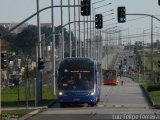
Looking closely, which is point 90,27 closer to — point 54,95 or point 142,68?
point 54,95

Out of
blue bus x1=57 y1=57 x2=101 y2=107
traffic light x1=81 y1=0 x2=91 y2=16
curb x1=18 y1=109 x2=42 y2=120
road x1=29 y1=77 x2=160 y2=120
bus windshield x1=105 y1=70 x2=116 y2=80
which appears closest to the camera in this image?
curb x1=18 y1=109 x2=42 y2=120

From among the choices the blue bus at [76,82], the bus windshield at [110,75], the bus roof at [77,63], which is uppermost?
the bus roof at [77,63]

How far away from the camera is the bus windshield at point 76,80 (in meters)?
43.2

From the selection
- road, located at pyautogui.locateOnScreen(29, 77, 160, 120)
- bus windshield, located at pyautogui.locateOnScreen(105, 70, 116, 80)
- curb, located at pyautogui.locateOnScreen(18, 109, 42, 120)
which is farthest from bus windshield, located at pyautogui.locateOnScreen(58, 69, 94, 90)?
bus windshield, located at pyautogui.locateOnScreen(105, 70, 116, 80)

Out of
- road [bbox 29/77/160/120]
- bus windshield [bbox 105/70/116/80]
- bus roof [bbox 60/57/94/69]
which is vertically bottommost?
bus windshield [bbox 105/70/116/80]

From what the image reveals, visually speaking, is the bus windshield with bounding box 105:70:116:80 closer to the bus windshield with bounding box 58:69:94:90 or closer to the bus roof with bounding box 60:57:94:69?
the bus roof with bounding box 60:57:94:69

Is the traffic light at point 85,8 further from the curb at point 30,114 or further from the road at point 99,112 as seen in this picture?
the curb at point 30,114

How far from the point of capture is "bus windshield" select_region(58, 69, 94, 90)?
43.2 metres

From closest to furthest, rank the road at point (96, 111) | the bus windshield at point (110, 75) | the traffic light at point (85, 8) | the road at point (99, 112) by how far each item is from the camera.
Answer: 1. the road at point (99, 112)
2. the road at point (96, 111)
3. the traffic light at point (85, 8)
4. the bus windshield at point (110, 75)

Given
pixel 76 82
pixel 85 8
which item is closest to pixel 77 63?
pixel 76 82

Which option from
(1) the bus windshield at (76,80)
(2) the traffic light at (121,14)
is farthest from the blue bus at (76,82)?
(2) the traffic light at (121,14)

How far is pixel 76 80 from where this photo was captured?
142 feet

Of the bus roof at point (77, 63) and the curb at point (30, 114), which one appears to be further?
the bus roof at point (77, 63)

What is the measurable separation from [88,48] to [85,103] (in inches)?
2319
